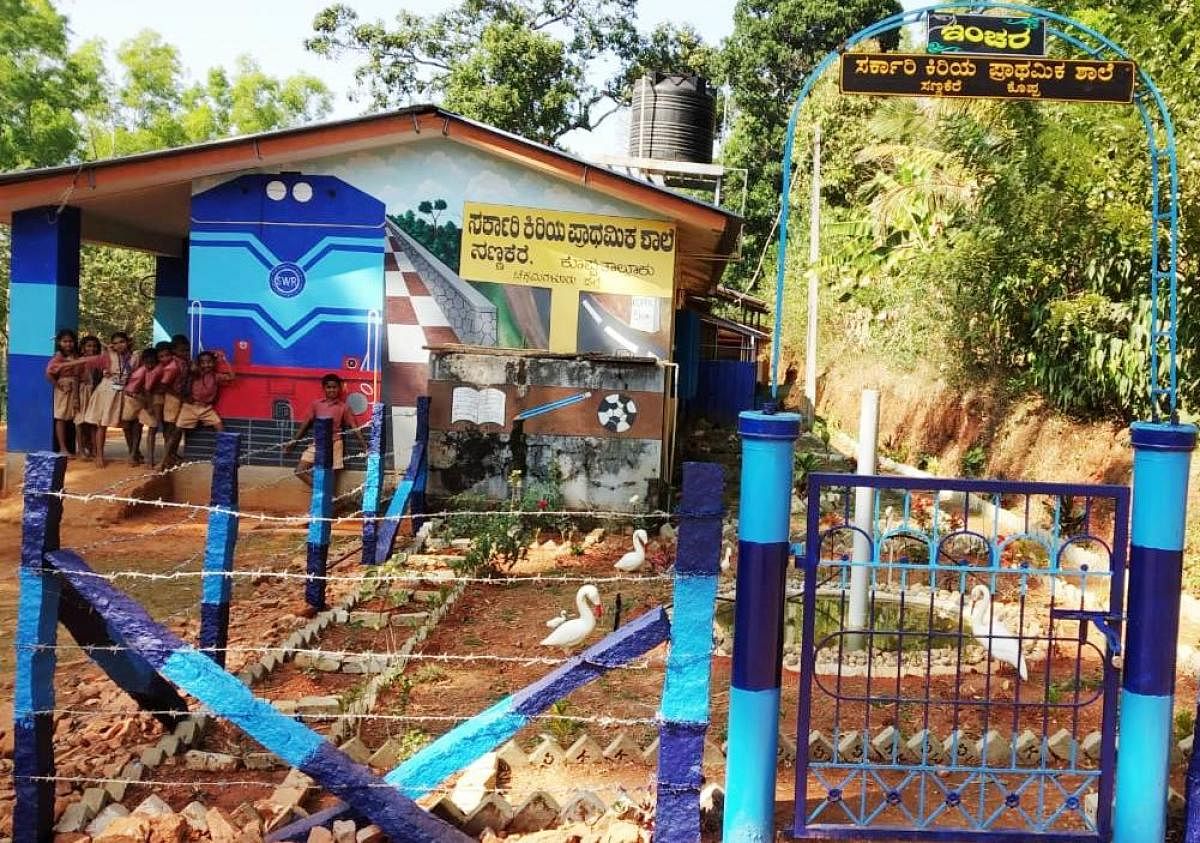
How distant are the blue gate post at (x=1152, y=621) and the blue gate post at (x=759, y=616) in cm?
122

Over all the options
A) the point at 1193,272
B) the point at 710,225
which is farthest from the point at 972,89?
the point at 710,225

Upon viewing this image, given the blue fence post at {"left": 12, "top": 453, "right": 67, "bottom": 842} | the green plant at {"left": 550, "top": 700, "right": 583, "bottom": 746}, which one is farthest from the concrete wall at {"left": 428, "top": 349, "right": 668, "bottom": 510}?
the blue fence post at {"left": 12, "top": 453, "right": 67, "bottom": 842}

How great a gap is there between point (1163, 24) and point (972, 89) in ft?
18.9

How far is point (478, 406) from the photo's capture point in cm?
1061

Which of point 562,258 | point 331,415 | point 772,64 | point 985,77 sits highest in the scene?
point 772,64

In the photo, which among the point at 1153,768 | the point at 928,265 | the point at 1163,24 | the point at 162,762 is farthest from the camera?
the point at 928,265

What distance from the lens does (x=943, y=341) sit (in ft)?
52.7

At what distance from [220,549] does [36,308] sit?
9.16 meters

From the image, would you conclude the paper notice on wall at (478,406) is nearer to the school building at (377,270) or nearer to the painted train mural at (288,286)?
the school building at (377,270)

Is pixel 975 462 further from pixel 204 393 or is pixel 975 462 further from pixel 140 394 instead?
pixel 140 394

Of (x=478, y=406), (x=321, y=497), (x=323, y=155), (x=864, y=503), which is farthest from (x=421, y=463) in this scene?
(x=864, y=503)

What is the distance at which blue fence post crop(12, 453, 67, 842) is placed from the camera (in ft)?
11.7

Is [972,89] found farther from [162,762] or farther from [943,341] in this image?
[943,341]

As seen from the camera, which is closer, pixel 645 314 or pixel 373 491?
pixel 373 491
